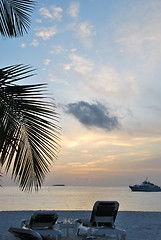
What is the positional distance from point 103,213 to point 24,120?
4828 millimetres

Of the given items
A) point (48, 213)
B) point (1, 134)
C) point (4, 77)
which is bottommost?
point (48, 213)

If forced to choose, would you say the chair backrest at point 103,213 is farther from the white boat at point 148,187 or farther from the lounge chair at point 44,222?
the white boat at point 148,187

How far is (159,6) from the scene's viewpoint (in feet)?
23.5

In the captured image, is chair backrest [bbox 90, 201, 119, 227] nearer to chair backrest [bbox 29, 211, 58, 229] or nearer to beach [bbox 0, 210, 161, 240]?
beach [bbox 0, 210, 161, 240]

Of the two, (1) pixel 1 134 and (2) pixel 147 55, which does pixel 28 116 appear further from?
(2) pixel 147 55

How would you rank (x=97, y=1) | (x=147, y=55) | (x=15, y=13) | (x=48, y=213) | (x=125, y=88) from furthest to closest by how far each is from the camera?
(x=125, y=88)
(x=147, y=55)
(x=48, y=213)
(x=97, y=1)
(x=15, y=13)

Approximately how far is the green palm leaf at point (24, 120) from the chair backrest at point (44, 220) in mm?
4166

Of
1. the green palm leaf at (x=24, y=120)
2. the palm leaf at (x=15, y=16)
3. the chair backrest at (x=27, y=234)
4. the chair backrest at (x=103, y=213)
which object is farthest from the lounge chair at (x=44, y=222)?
the palm leaf at (x=15, y=16)

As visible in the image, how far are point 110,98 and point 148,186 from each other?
90.6 metres

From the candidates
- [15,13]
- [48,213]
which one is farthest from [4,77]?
[48,213]

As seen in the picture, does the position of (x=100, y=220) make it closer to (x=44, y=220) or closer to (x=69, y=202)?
(x=44, y=220)

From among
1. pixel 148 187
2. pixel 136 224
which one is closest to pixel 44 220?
pixel 136 224

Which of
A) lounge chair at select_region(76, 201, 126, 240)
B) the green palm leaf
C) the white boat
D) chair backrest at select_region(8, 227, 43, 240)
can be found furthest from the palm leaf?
the white boat

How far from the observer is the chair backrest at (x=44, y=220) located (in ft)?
22.1
